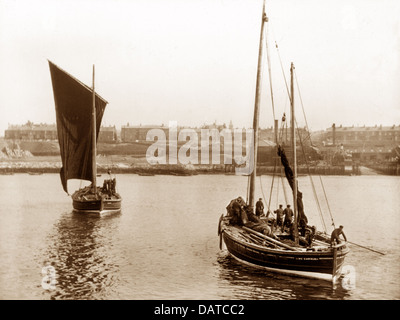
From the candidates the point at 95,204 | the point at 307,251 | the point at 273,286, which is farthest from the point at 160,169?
the point at 307,251

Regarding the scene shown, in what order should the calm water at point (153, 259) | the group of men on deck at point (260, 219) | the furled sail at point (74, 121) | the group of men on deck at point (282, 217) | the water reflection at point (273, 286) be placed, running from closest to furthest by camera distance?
1. the water reflection at point (273, 286)
2. the calm water at point (153, 259)
3. the group of men on deck at point (260, 219)
4. the group of men on deck at point (282, 217)
5. the furled sail at point (74, 121)

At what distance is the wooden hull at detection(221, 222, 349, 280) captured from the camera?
873 inches

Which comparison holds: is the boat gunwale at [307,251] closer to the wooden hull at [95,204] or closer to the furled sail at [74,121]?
the wooden hull at [95,204]

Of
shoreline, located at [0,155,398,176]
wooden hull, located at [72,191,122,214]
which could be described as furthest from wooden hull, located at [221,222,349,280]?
shoreline, located at [0,155,398,176]

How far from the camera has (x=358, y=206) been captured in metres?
62.5

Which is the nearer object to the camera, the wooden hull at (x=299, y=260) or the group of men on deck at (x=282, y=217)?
the wooden hull at (x=299, y=260)

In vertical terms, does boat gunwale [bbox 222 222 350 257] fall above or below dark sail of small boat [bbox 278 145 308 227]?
below

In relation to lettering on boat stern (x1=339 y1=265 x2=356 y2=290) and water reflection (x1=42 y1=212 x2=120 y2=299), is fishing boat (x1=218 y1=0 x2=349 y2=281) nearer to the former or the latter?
lettering on boat stern (x1=339 y1=265 x2=356 y2=290)

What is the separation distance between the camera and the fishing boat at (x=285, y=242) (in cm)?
2247

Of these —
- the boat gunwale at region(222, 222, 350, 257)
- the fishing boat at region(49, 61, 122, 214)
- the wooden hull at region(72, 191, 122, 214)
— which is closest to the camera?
the boat gunwale at region(222, 222, 350, 257)

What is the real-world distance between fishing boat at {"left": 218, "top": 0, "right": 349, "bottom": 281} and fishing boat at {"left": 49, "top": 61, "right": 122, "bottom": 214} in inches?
771

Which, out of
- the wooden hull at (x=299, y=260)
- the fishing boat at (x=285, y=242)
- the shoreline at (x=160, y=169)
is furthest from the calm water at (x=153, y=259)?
the shoreline at (x=160, y=169)
